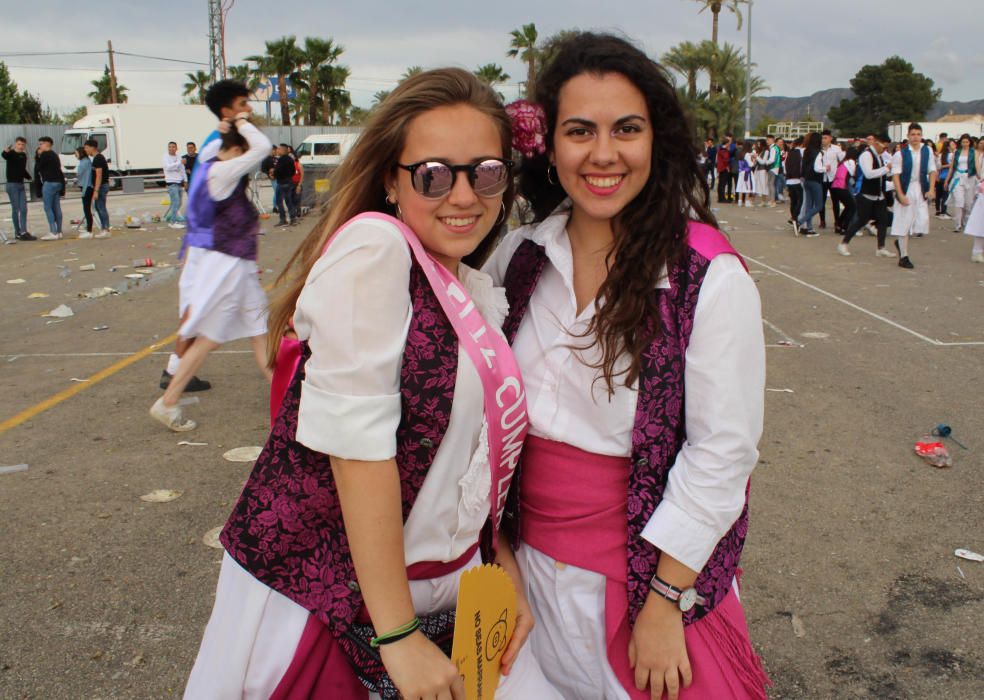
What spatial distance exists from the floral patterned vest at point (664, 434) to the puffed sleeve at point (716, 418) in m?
0.03

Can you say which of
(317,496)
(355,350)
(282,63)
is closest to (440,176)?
(355,350)

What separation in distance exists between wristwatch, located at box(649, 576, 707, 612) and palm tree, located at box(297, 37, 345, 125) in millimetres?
56411

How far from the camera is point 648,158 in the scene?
1722mm

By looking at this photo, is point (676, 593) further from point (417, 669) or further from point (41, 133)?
point (41, 133)

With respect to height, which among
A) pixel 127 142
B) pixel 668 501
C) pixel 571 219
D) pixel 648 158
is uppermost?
pixel 127 142

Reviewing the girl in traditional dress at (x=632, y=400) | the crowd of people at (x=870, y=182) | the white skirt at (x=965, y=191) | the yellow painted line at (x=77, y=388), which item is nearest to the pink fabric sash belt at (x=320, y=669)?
the girl in traditional dress at (x=632, y=400)

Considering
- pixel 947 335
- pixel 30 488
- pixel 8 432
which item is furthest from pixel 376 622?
pixel 947 335

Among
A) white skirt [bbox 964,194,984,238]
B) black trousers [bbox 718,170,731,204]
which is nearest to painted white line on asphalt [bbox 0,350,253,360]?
white skirt [bbox 964,194,984,238]

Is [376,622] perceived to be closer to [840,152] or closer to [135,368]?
[135,368]

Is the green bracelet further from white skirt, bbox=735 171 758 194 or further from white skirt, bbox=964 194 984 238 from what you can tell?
white skirt, bbox=735 171 758 194

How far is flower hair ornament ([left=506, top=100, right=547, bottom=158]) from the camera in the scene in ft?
5.56

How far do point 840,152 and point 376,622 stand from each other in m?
15.7

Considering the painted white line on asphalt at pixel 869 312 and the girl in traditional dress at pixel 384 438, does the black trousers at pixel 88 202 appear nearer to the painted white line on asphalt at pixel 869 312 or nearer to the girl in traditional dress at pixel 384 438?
the painted white line on asphalt at pixel 869 312

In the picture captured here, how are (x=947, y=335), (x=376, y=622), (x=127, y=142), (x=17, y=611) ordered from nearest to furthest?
(x=376, y=622) < (x=17, y=611) < (x=947, y=335) < (x=127, y=142)
